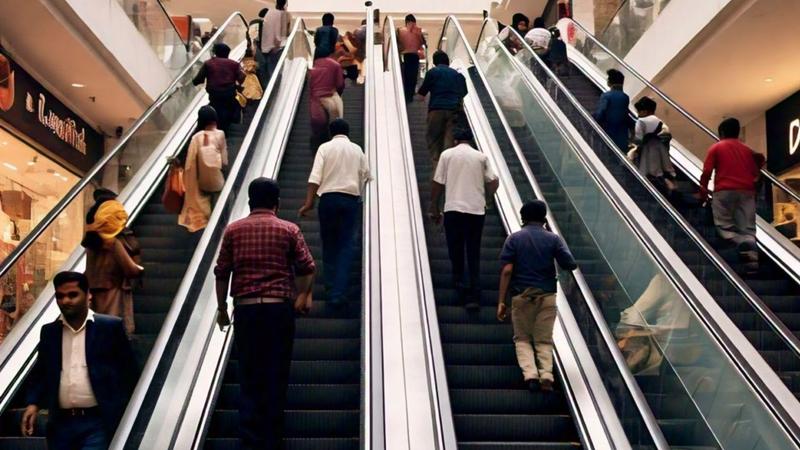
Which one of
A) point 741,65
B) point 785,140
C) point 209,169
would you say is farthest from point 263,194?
point 785,140

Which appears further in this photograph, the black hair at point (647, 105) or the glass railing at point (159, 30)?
the glass railing at point (159, 30)

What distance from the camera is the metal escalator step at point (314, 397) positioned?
7309mm

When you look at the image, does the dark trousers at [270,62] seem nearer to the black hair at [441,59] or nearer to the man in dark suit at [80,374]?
the black hair at [441,59]

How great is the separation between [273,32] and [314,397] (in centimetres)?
1054

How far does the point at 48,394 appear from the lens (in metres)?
5.78

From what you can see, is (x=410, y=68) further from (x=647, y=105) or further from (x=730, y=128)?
(x=730, y=128)

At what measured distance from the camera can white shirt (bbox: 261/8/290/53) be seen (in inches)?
669

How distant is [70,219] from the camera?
8.60m

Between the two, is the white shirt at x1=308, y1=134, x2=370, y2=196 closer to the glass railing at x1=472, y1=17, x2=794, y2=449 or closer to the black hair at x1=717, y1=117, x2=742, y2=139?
the glass railing at x1=472, y1=17, x2=794, y2=449

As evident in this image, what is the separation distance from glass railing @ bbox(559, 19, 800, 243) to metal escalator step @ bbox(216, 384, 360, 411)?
195 inches

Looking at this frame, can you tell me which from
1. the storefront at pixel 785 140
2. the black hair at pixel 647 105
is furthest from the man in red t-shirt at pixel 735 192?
the storefront at pixel 785 140

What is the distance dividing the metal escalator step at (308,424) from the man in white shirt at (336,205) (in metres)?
1.69

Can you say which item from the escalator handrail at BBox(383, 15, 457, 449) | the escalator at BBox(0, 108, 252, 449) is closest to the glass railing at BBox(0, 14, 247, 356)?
the escalator at BBox(0, 108, 252, 449)

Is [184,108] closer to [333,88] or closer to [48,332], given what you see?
[333,88]
